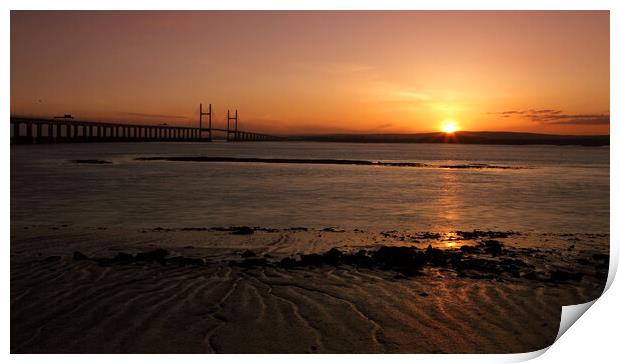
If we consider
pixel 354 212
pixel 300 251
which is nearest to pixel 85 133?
pixel 354 212

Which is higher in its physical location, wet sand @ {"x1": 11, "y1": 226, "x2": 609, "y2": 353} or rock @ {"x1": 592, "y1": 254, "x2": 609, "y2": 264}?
rock @ {"x1": 592, "y1": 254, "x2": 609, "y2": 264}

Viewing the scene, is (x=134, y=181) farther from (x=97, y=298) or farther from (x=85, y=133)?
(x=85, y=133)

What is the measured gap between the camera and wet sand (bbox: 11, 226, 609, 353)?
3510mm

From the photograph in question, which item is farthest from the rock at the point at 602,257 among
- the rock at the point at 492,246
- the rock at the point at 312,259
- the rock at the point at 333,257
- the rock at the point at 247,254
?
the rock at the point at 247,254

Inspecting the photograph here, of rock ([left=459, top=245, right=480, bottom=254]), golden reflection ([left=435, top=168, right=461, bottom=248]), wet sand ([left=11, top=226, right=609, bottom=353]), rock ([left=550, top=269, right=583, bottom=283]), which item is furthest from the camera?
golden reflection ([left=435, top=168, right=461, bottom=248])

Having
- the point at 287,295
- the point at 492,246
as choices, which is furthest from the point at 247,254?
the point at 492,246

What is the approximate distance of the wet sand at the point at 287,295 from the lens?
3510mm

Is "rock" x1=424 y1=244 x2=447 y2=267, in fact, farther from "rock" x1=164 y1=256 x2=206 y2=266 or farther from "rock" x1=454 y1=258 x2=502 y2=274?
"rock" x1=164 y1=256 x2=206 y2=266

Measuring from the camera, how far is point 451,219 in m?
9.11

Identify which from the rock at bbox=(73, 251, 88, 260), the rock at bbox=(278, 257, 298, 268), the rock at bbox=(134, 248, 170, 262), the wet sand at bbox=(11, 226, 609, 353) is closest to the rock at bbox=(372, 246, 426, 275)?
the wet sand at bbox=(11, 226, 609, 353)

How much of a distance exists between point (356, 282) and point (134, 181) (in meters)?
12.3

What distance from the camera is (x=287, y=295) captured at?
4172 millimetres

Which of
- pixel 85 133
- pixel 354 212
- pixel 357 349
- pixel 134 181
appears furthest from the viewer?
pixel 85 133
